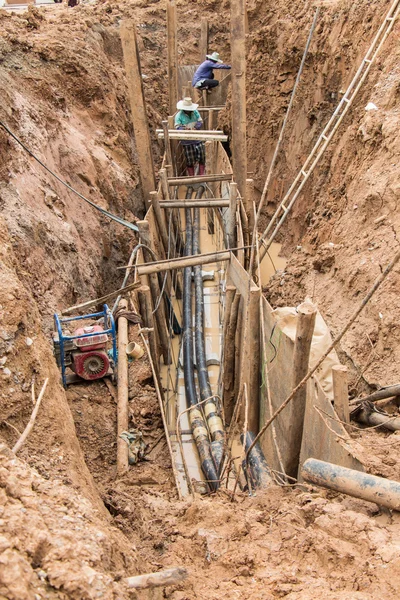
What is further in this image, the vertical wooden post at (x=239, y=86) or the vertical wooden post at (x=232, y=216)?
the vertical wooden post at (x=232, y=216)

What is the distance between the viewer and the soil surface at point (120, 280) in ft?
7.88

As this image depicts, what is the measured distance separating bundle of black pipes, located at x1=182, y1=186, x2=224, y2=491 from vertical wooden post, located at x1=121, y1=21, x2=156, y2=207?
1762mm

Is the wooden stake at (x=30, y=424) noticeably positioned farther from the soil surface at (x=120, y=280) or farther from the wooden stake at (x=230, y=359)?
the wooden stake at (x=230, y=359)

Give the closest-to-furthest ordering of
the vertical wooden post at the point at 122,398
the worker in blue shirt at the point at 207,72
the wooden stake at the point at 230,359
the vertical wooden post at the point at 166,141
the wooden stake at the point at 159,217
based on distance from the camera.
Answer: the vertical wooden post at the point at 122,398
the wooden stake at the point at 230,359
the wooden stake at the point at 159,217
the vertical wooden post at the point at 166,141
the worker in blue shirt at the point at 207,72

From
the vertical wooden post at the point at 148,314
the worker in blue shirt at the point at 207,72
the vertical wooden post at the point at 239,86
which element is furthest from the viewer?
the worker in blue shirt at the point at 207,72

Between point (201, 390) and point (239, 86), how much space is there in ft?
13.3

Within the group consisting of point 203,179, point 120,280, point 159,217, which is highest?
point 203,179

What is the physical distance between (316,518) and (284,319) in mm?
1837

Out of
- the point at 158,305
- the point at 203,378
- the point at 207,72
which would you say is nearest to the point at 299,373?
the point at 203,378

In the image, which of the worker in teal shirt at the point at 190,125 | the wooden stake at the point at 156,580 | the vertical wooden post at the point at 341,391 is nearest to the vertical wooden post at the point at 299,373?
the vertical wooden post at the point at 341,391

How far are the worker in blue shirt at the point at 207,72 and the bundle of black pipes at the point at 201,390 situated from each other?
13.5ft

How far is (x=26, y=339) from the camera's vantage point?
349 centimetres

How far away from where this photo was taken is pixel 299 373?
12.5 ft

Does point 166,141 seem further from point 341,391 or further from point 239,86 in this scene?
point 341,391
